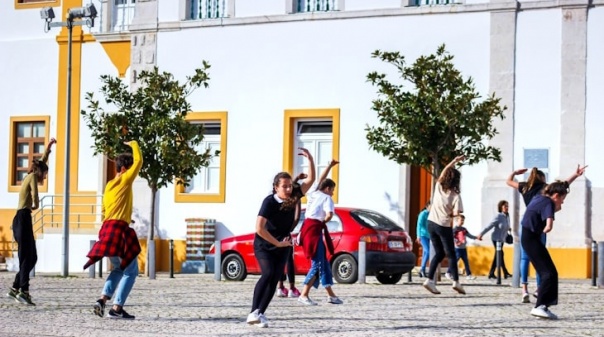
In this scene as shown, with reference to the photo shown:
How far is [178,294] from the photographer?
66.9 ft

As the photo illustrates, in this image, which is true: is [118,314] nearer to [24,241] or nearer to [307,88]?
[24,241]

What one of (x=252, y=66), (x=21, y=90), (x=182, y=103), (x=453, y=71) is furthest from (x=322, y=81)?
→ (x=21, y=90)

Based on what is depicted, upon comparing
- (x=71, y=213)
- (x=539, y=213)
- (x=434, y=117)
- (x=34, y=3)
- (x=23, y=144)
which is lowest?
(x=71, y=213)

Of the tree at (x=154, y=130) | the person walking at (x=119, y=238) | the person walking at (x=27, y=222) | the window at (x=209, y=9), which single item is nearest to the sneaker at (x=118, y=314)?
the person walking at (x=119, y=238)

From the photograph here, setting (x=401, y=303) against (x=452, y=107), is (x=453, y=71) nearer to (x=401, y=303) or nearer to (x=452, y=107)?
(x=452, y=107)

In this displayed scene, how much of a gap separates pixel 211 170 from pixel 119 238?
17.5m

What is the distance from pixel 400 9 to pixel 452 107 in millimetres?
5020

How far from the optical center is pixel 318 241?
18.3 m

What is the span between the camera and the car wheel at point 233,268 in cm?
2544

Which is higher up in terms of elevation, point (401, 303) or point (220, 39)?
point (220, 39)

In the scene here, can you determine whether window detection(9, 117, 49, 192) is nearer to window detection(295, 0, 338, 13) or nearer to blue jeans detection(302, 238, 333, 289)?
window detection(295, 0, 338, 13)

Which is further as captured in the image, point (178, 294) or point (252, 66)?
point (252, 66)

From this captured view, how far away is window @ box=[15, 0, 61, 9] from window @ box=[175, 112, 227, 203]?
5155 mm

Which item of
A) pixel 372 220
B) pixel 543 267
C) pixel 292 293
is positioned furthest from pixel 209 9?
pixel 543 267
